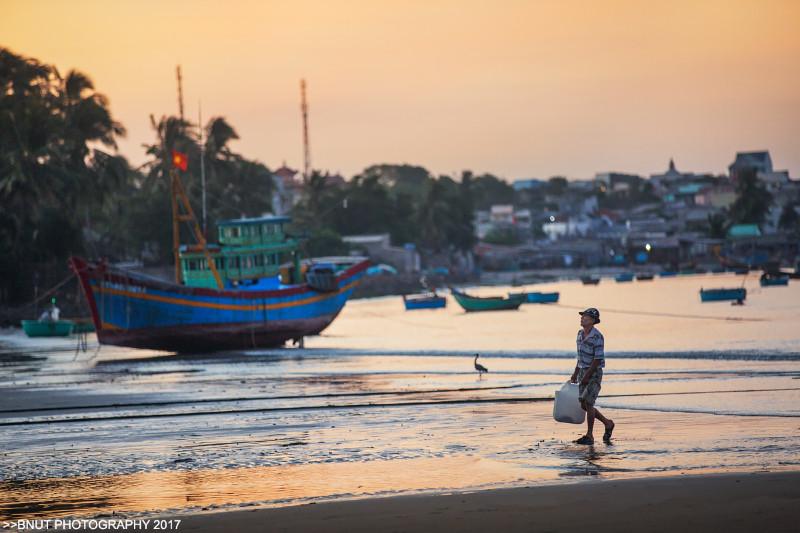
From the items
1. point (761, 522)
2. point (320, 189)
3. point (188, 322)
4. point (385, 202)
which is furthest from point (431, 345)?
point (385, 202)

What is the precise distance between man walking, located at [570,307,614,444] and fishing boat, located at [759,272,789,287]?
9775 cm

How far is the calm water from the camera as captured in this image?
11211 mm

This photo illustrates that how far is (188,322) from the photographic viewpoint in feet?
132

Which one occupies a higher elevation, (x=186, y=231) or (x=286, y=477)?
(x=186, y=231)

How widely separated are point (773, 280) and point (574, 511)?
103 m

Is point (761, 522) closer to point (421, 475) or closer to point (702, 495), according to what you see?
point (702, 495)

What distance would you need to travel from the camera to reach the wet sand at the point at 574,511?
28.8 ft

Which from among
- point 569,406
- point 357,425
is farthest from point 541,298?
point 569,406

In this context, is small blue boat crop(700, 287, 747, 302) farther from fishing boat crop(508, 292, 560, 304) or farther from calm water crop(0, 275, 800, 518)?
calm water crop(0, 275, 800, 518)

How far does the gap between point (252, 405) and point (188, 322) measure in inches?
842

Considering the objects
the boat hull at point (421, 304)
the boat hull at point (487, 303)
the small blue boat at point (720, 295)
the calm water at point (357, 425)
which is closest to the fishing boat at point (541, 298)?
the boat hull at point (421, 304)

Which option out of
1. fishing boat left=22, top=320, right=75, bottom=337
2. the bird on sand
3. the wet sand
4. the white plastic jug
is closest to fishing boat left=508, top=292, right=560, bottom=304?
fishing boat left=22, top=320, right=75, bottom=337

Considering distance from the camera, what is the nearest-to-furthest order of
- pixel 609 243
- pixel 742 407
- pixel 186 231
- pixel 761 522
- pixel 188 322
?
pixel 761 522, pixel 742 407, pixel 188 322, pixel 186 231, pixel 609 243

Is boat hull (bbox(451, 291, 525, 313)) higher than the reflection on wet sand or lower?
lower
